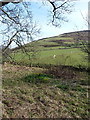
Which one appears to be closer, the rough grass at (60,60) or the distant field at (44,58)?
the distant field at (44,58)

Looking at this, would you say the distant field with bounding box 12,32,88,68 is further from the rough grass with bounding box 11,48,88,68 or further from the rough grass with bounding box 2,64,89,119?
the rough grass with bounding box 2,64,89,119

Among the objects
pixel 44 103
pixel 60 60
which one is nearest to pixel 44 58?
pixel 60 60

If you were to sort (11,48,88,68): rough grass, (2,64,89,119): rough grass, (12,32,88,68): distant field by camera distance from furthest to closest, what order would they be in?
(11,48,88,68): rough grass
(12,32,88,68): distant field
(2,64,89,119): rough grass

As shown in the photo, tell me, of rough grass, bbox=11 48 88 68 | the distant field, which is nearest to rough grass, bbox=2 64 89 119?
the distant field

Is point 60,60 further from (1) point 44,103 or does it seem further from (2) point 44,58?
(1) point 44,103

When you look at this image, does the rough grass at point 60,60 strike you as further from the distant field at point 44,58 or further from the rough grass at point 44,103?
the rough grass at point 44,103

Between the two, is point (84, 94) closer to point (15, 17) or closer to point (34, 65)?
point (15, 17)

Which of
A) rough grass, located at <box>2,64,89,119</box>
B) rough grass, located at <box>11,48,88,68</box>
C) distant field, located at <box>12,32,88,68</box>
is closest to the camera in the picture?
rough grass, located at <box>2,64,89,119</box>

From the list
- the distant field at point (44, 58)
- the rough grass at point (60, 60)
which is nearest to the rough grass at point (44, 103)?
the distant field at point (44, 58)

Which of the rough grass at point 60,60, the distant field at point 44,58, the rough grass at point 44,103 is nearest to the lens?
the rough grass at point 44,103

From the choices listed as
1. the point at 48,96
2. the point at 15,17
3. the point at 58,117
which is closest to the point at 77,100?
the point at 48,96

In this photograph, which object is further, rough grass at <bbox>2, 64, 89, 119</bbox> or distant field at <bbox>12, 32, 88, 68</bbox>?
distant field at <bbox>12, 32, 88, 68</bbox>

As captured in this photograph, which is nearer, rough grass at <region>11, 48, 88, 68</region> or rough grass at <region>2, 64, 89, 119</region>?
rough grass at <region>2, 64, 89, 119</region>

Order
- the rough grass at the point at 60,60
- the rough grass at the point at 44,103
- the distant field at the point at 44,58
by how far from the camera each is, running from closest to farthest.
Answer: the rough grass at the point at 44,103 < the distant field at the point at 44,58 < the rough grass at the point at 60,60
